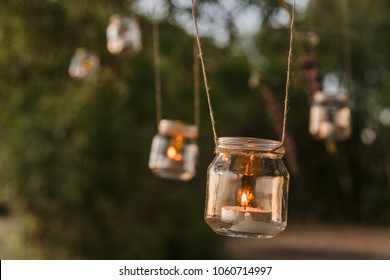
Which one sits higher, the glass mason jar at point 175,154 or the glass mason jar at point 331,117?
the glass mason jar at point 331,117

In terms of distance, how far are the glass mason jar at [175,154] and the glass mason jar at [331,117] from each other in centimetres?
56

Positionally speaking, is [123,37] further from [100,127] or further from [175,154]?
[100,127]

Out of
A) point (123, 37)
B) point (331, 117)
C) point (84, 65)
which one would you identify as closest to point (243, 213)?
point (331, 117)

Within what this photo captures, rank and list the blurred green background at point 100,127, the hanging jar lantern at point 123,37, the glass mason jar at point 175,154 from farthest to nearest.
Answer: the blurred green background at point 100,127 → the hanging jar lantern at point 123,37 → the glass mason jar at point 175,154

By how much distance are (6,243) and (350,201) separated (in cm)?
556

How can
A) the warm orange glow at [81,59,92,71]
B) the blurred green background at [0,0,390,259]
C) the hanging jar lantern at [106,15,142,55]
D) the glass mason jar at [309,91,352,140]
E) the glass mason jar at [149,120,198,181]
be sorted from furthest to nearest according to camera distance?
the blurred green background at [0,0,390,259] → the warm orange glow at [81,59,92,71] → the hanging jar lantern at [106,15,142,55] → the glass mason jar at [309,91,352,140] → the glass mason jar at [149,120,198,181]

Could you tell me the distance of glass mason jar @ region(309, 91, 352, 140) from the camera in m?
2.32

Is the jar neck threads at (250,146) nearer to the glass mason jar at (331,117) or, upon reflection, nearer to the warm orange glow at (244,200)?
the warm orange glow at (244,200)

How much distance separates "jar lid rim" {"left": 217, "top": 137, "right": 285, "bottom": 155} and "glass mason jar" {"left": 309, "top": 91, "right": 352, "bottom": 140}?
1.32 m

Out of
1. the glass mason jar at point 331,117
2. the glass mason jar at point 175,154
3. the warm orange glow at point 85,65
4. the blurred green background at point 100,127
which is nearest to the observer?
the glass mason jar at point 175,154

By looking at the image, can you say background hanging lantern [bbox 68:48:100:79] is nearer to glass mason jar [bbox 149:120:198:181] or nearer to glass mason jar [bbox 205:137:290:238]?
glass mason jar [bbox 149:120:198:181]

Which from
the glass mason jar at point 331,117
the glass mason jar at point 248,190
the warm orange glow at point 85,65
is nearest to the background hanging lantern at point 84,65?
the warm orange glow at point 85,65

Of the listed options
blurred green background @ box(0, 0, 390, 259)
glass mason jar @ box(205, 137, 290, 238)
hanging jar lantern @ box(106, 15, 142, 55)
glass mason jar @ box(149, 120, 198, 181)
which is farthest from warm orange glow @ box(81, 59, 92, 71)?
glass mason jar @ box(205, 137, 290, 238)

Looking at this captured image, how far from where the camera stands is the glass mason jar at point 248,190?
3.32 ft
